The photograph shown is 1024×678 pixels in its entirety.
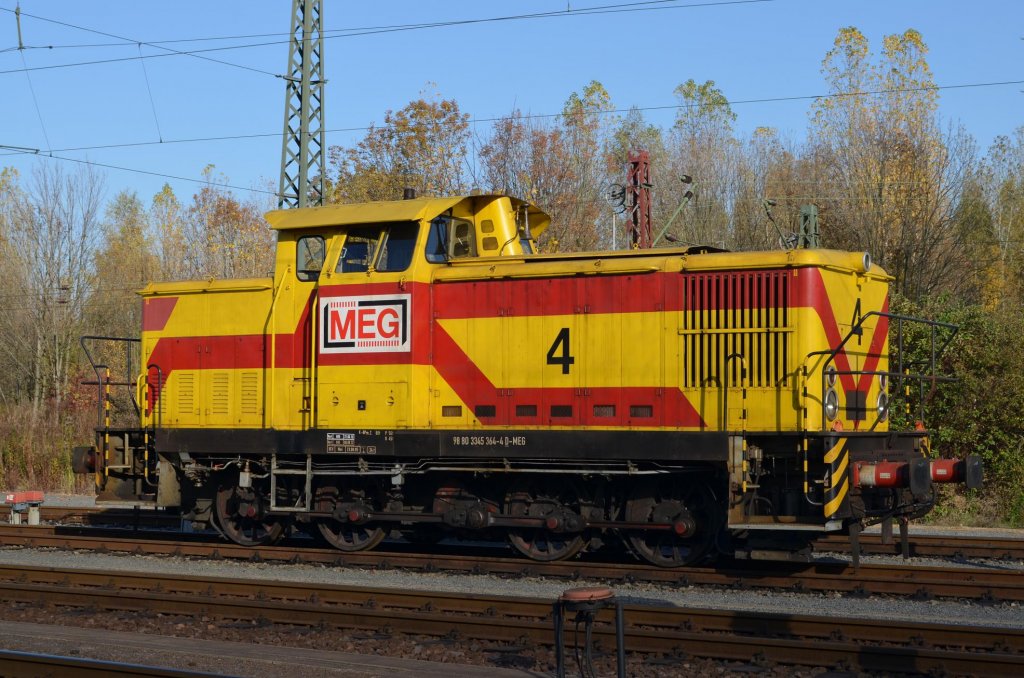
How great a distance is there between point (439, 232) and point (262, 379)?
114 inches

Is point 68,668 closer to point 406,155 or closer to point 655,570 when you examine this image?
point 655,570

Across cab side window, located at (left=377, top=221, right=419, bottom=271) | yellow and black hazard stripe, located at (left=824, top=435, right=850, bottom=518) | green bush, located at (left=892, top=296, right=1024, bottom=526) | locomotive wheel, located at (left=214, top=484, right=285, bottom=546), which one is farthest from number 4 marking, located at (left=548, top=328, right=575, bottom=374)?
green bush, located at (left=892, top=296, right=1024, bottom=526)

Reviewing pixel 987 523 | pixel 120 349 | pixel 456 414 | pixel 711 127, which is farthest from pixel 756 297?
pixel 711 127

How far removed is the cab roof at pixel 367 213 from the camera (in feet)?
40.4

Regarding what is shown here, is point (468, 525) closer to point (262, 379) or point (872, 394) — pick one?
point (262, 379)

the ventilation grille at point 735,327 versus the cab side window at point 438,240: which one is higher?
the cab side window at point 438,240

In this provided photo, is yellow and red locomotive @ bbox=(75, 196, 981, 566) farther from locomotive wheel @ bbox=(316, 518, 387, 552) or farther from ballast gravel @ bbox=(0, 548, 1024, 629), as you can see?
ballast gravel @ bbox=(0, 548, 1024, 629)

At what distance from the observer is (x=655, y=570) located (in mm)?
11359

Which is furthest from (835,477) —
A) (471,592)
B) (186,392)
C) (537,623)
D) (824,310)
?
(186,392)

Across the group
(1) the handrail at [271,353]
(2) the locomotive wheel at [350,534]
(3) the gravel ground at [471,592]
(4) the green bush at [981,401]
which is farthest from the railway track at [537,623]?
(4) the green bush at [981,401]

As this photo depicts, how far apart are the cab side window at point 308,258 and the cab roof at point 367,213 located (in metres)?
0.24

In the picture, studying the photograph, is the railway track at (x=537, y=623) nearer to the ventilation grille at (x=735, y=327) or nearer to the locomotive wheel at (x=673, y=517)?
the locomotive wheel at (x=673, y=517)

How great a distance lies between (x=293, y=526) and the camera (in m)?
14.0

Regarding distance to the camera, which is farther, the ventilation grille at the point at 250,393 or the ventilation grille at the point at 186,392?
the ventilation grille at the point at 186,392
